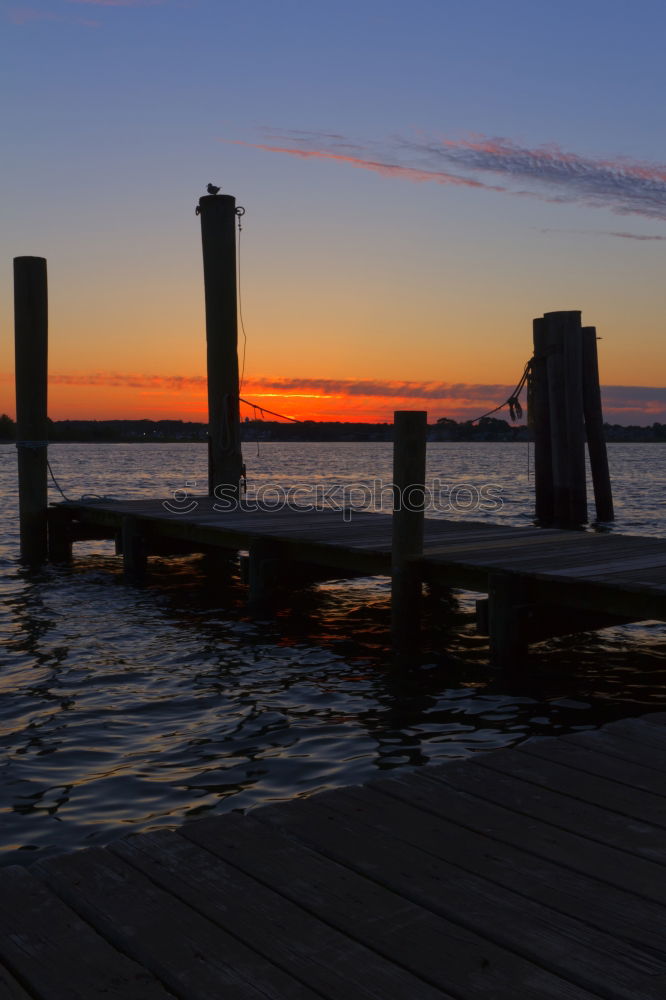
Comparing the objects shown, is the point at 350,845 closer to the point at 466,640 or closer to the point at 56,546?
the point at 466,640

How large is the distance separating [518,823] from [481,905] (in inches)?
25.9

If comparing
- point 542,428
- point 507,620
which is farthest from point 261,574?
point 542,428

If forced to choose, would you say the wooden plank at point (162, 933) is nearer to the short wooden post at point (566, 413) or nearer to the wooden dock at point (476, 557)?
the wooden dock at point (476, 557)

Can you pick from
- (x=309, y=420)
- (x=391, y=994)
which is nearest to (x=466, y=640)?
(x=309, y=420)

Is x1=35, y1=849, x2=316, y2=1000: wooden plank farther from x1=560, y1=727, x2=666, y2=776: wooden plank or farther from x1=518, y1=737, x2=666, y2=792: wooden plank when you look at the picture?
x1=560, y1=727, x2=666, y2=776: wooden plank

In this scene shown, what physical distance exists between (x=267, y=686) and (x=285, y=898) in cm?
472

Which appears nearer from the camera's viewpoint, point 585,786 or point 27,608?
point 585,786

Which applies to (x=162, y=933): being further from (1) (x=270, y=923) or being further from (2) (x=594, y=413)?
(2) (x=594, y=413)

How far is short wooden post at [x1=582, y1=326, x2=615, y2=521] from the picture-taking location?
17.3 m

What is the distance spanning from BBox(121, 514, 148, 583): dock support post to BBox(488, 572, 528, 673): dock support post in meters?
6.30

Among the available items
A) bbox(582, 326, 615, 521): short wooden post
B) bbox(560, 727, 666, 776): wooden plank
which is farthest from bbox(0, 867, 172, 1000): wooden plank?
bbox(582, 326, 615, 521): short wooden post

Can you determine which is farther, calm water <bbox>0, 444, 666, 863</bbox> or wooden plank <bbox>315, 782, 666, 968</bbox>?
calm water <bbox>0, 444, 666, 863</bbox>

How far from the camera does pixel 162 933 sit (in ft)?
8.47

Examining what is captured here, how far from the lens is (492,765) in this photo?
13.0 feet
